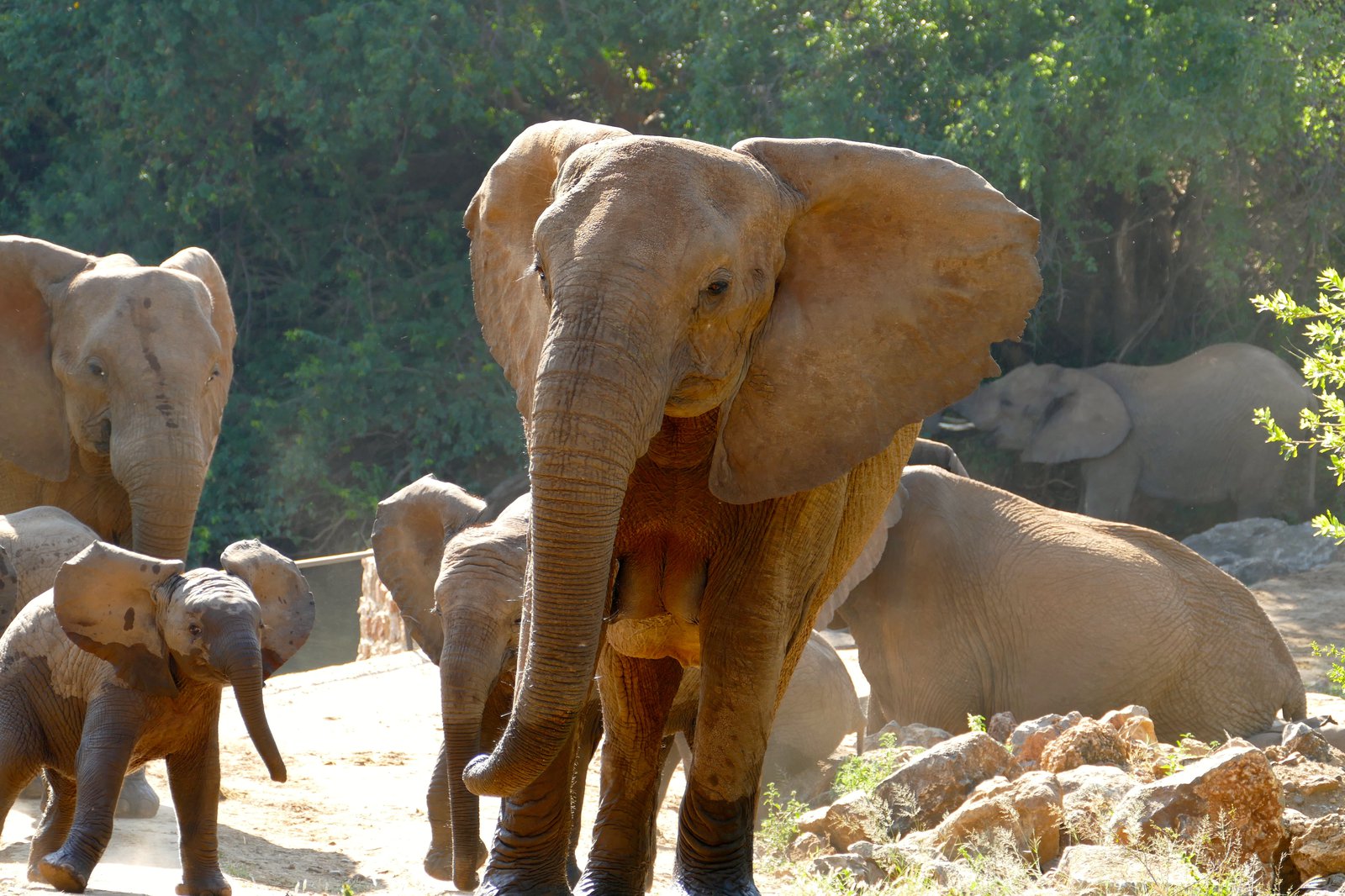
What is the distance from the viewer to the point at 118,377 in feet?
24.8

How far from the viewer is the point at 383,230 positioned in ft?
65.1

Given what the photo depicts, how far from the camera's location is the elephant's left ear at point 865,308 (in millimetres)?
3920

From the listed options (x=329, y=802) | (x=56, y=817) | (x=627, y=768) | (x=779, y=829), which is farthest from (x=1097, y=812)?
(x=329, y=802)

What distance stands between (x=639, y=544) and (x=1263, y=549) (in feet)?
→ 40.5

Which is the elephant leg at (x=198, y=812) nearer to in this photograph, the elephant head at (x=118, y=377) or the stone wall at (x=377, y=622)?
the elephant head at (x=118, y=377)

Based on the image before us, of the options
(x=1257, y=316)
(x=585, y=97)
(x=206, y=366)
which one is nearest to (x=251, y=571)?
(x=206, y=366)

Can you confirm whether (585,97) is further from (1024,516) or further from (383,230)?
(1024,516)

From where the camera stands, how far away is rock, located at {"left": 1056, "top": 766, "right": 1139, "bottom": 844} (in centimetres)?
548

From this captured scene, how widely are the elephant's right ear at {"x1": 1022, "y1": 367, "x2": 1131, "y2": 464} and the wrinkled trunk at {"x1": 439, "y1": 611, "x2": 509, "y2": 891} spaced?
493 inches

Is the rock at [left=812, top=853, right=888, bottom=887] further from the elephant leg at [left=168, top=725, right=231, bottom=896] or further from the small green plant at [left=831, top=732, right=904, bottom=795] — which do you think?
the elephant leg at [left=168, top=725, right=231, bottom=896]

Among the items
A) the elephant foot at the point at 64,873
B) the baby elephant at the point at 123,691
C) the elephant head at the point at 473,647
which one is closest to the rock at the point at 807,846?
the elephant head at the point at 473,647

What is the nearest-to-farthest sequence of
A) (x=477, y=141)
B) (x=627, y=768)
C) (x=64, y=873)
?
(x=627, y=768) → (x=64, y=873) → (x=477, y=141)

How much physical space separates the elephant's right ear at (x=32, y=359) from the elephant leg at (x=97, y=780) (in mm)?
2363

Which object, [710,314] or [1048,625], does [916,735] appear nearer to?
[1048,625]
